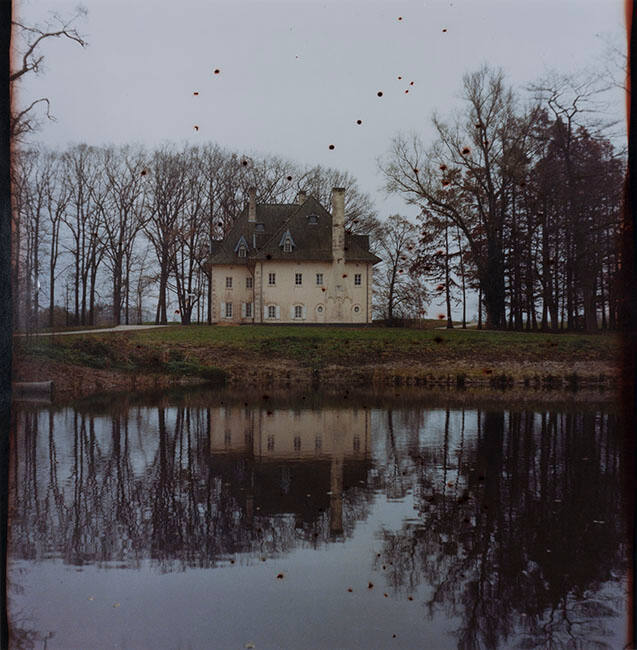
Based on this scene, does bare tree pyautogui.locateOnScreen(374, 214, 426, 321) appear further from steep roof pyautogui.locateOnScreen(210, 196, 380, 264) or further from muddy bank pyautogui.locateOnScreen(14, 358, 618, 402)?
muddy bank pyautogui.locateOnScreen(14, 358, 618, 402)

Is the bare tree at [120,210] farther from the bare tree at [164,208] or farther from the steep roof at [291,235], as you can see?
the steep roof at [291,235]

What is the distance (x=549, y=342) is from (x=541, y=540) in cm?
389

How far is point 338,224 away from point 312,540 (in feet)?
15.5

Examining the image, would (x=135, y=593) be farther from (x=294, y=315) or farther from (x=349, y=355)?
(x=349, y=355)

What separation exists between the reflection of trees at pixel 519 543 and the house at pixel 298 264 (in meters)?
2.50

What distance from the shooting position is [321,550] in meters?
3.46

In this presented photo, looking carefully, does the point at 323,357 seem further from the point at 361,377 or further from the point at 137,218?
the point at 137,218

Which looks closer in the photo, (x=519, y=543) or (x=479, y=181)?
(x=519, y=543)

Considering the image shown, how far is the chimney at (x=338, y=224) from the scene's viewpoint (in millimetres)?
6754

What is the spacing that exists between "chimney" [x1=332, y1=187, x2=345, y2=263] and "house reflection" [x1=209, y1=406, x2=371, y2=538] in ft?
6.87

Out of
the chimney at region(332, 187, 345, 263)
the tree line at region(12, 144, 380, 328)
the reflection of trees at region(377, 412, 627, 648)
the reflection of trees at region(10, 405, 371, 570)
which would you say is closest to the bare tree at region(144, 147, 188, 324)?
the tree line at region(12, 144, 380, 328)

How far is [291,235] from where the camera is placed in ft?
24.4

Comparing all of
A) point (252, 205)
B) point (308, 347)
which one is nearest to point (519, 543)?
point (308, 347)

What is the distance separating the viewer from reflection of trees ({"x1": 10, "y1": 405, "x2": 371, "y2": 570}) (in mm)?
3459
